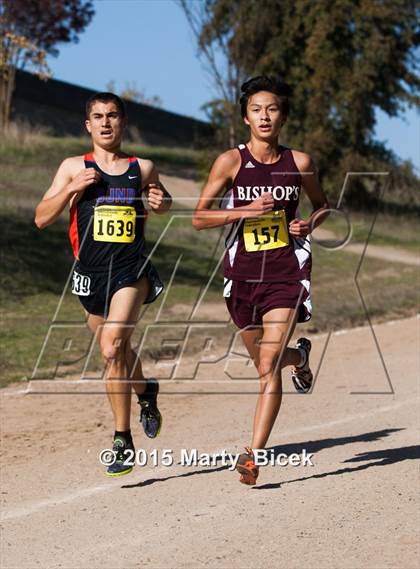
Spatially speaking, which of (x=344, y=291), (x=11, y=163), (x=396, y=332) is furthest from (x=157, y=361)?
(x=11, y=163)

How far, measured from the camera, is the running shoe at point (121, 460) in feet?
25.7

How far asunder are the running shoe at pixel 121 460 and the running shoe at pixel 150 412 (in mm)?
436

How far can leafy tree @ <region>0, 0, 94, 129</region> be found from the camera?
111 ft

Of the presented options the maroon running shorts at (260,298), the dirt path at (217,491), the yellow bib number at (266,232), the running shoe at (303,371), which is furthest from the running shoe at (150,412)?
the yellow bib number at (266,232)

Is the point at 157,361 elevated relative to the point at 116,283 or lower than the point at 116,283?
lower

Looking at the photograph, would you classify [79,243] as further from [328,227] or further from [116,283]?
[328,227]

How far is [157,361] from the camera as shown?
1469cm

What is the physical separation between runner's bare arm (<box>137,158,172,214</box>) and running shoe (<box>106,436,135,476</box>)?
161 centimetres

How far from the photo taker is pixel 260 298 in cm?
771

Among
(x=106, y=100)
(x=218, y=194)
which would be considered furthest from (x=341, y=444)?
(x=106, y=100)

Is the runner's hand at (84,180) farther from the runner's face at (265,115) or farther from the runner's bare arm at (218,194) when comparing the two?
the runner's face at (265,115)

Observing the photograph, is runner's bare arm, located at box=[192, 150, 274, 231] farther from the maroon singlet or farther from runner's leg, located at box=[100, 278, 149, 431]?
runner's leg, located at box=[100, 278, 149, 431]

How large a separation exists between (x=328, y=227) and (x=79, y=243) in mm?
25906

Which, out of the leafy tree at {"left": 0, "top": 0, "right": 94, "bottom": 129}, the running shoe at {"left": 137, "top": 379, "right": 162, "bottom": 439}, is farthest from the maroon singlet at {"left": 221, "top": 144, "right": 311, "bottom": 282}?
the leafy tree at {"left": 0, "top": 0, "right": 94, "bottom": 129}
